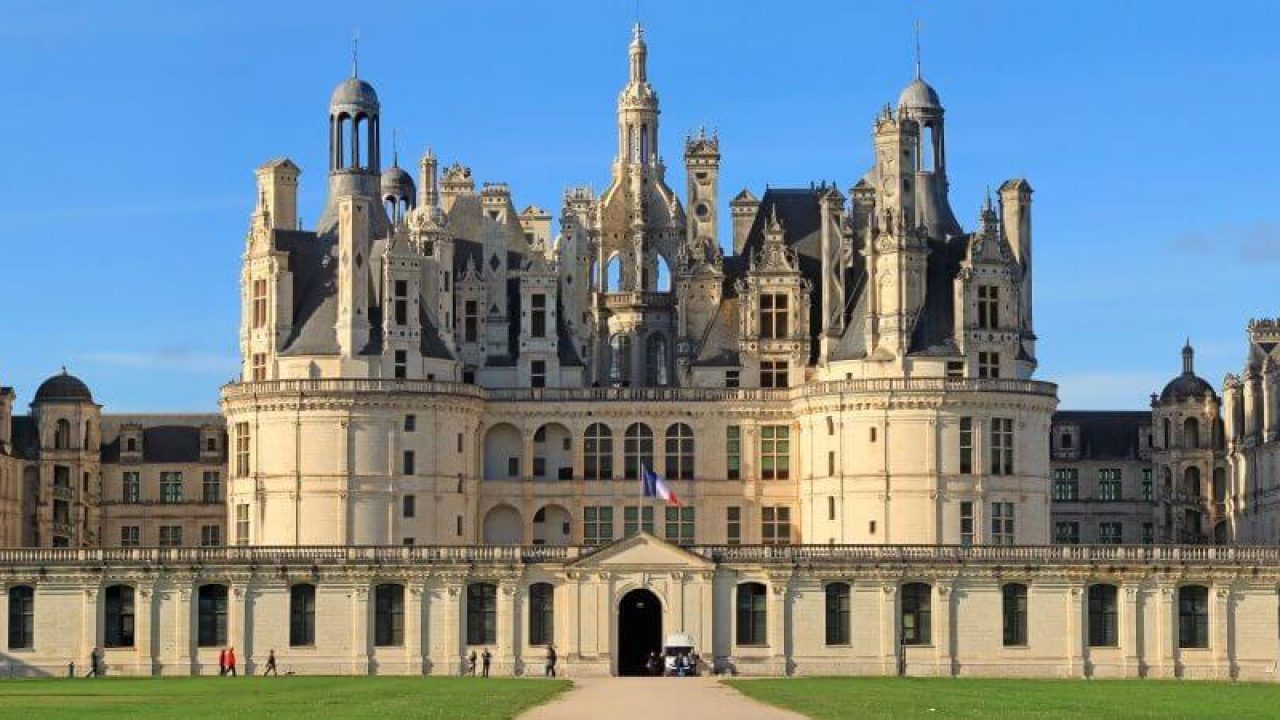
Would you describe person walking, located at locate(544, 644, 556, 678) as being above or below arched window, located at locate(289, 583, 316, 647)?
below

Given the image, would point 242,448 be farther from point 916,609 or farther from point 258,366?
point 916,609

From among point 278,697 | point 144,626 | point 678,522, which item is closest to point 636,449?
point 678,522

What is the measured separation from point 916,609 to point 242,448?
94.6ft

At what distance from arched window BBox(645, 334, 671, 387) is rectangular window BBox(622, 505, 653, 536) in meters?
8.68

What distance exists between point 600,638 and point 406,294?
18715 millimetres

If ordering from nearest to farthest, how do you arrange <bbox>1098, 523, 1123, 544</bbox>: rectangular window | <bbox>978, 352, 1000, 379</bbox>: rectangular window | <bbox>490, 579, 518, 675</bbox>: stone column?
<bbox>490, 579, 518, 675</bbox>: stone column, <bbox>978, 352, 1000, 379</bbox>: rectangular window, <bbox>1098, 523, 1123, 544</bbox>: rectangular window

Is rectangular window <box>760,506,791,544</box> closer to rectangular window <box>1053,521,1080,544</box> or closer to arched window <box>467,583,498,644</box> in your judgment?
arched window <box>467,583,498,644</box>

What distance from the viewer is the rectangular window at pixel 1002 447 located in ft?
417

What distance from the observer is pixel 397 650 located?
118 m

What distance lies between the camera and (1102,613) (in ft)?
391

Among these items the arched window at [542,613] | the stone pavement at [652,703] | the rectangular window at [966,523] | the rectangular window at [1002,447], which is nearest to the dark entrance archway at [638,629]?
the arched window at [542,613]

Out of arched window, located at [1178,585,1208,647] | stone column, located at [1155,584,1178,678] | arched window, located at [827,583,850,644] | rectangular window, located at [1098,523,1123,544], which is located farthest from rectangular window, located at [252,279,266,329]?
rectangular window, located at [1098,523,1123,544]

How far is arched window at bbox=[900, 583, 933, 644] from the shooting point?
11912 cm

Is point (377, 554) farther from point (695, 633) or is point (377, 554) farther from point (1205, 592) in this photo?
point (1205, 592)
